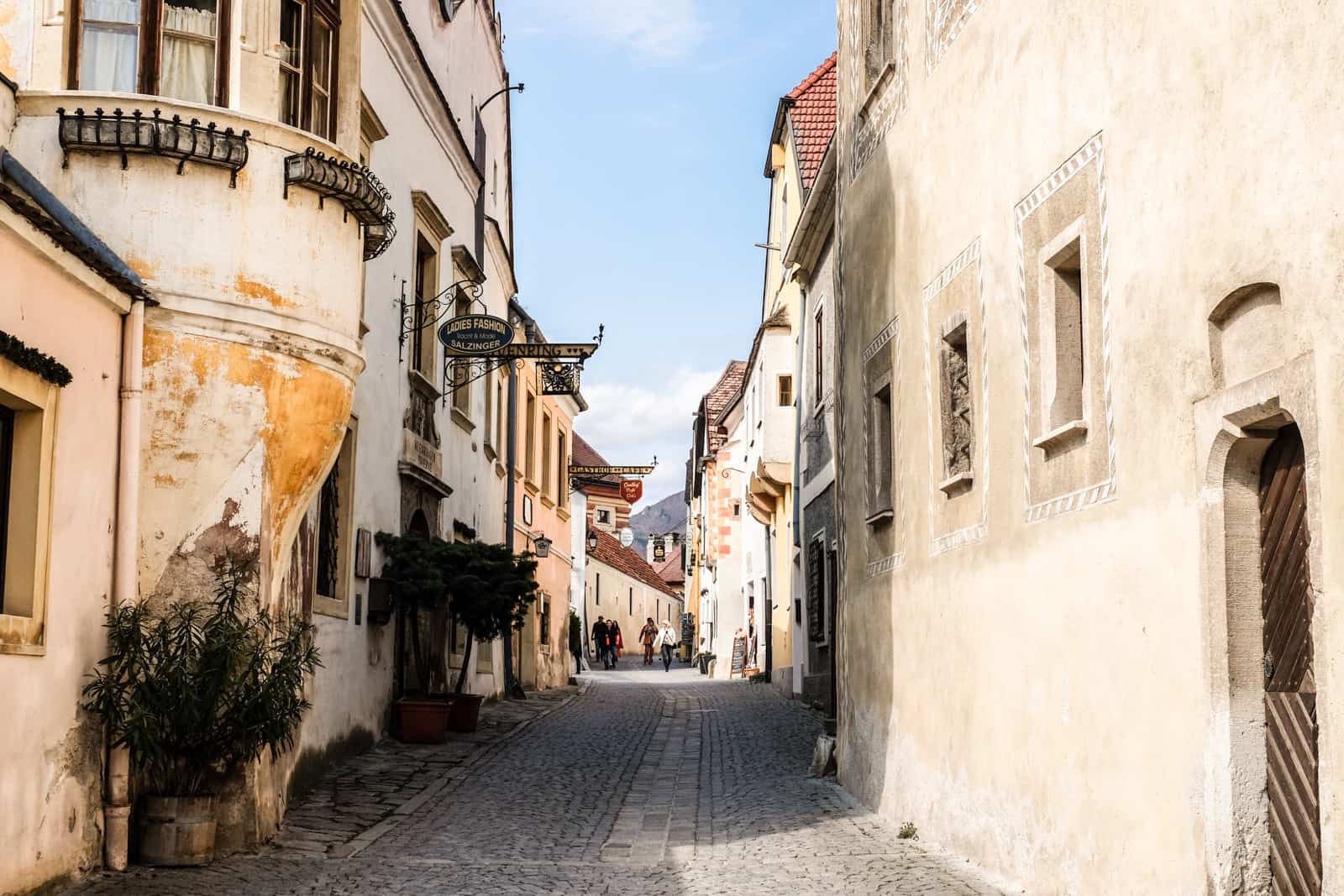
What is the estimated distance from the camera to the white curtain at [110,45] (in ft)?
30.9

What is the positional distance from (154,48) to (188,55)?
21 centimetres

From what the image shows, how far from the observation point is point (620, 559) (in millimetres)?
61406

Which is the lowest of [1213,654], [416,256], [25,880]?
[25,880]

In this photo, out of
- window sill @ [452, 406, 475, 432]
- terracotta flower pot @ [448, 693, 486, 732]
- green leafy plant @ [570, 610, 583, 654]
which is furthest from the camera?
green leafy plant @ [570, 610, 583, 654]

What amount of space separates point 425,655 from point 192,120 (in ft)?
32.3

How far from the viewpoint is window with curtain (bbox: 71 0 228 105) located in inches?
371

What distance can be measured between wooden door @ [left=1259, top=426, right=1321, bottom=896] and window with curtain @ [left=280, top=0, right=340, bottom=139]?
675 centimetres

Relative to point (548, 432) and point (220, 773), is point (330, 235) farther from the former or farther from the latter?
point (548, 432)

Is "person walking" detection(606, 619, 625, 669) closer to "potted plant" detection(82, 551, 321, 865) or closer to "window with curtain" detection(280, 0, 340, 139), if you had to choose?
"window with curtain" detection(280, 0, 340, 139)

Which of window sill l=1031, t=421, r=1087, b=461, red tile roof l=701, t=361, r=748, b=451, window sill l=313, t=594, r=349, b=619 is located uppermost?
red tile roof l=701, t=361, r=748, b=451

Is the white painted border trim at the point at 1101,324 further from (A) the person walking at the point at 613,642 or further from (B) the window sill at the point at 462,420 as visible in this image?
(A) the person walking at the point at 613,642

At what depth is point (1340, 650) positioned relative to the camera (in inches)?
209

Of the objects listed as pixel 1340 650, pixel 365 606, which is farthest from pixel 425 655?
pixel 1340 650

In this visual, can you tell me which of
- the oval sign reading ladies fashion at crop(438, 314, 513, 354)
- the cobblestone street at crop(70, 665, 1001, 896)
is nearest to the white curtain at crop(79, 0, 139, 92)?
the cobblestone street at crop(70, 665, 1001, 896)
